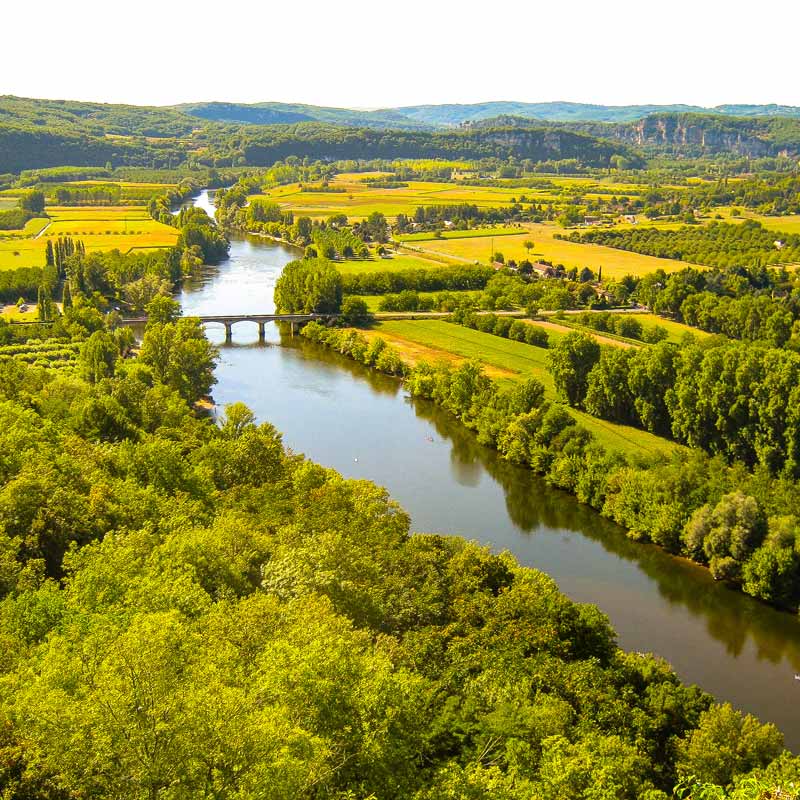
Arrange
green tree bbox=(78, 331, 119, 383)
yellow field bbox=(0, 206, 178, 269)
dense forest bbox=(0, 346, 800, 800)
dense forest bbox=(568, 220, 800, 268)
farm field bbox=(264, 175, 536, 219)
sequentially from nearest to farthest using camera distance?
dense forest bbox=(0, 346, 800, 800), green tree bbox=(78, 331, 119, 383), yellow field bbox=(0, 206, 178, 269), dense forest bbox=(568, 220, 800, 268), farm field bbox=(264, 175, 536, 219)

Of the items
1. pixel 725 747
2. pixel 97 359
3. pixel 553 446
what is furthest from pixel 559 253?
pixel 725 747

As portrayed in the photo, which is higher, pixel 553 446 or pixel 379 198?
pixel 379 198

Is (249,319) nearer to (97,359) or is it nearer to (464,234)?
(97,359)

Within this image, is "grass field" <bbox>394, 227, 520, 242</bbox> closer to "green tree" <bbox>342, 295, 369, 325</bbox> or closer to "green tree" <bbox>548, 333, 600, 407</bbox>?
"green tree" <bbox>342, 295, 369, 325</bbox>

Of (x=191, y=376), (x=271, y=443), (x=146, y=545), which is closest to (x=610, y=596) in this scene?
(x=271, y=443)

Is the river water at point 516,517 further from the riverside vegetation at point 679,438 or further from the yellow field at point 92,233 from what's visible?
the yellow field at point 92,233

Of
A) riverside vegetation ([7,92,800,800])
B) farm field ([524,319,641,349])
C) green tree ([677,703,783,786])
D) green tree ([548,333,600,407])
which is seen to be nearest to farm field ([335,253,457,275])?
riverside vegetation ([7,92,800,800])
